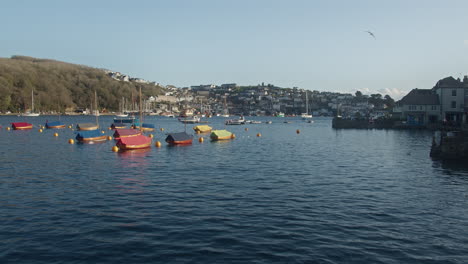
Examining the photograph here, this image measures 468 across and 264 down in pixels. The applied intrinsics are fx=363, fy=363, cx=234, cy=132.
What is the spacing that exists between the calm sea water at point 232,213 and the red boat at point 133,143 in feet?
39.1

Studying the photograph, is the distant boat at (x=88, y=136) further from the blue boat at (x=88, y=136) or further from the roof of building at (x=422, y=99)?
the roof of building at (x=422, y=99)

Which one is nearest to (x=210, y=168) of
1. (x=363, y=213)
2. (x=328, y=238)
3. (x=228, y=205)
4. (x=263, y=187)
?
(x=263, y=187)

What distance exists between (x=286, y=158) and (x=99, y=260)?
3460 centimetres

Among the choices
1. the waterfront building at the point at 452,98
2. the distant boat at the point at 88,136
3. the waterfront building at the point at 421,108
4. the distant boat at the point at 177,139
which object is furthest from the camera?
the waterfront building at the point at 421,108

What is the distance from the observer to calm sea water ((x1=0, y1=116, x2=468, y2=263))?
Answer: 1481 centimetres

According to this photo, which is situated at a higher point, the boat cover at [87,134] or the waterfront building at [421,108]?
the waterfront building at [421,108]

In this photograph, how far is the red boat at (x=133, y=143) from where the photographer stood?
51281 millimetres

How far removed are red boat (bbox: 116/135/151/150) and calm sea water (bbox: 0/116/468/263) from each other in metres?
11.9

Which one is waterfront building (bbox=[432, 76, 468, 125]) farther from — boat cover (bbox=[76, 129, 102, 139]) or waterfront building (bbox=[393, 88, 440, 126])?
boat cover (bbox=[76, 129, 102, 139])

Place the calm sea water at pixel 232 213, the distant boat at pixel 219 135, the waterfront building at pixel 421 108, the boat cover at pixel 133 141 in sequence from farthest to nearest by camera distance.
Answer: the waterfront building at pixel 421 108
the distant boat at pixel 219 135
the boat cover at pixel 133 141
the calm sea water at pixel 232 213

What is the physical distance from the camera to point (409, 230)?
17719mm

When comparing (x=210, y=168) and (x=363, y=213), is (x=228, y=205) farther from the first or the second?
(x=210, y=168)

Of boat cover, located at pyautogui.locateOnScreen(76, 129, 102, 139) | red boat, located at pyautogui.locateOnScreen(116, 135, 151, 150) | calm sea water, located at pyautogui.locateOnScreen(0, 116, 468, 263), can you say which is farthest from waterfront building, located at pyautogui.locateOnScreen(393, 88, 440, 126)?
boat cover, located at pyautogui.locateOnScreen(76, 129, 102, 139)

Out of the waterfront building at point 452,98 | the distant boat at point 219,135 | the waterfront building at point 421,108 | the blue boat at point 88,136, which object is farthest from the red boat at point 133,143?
the waterfront building at point 452,98
